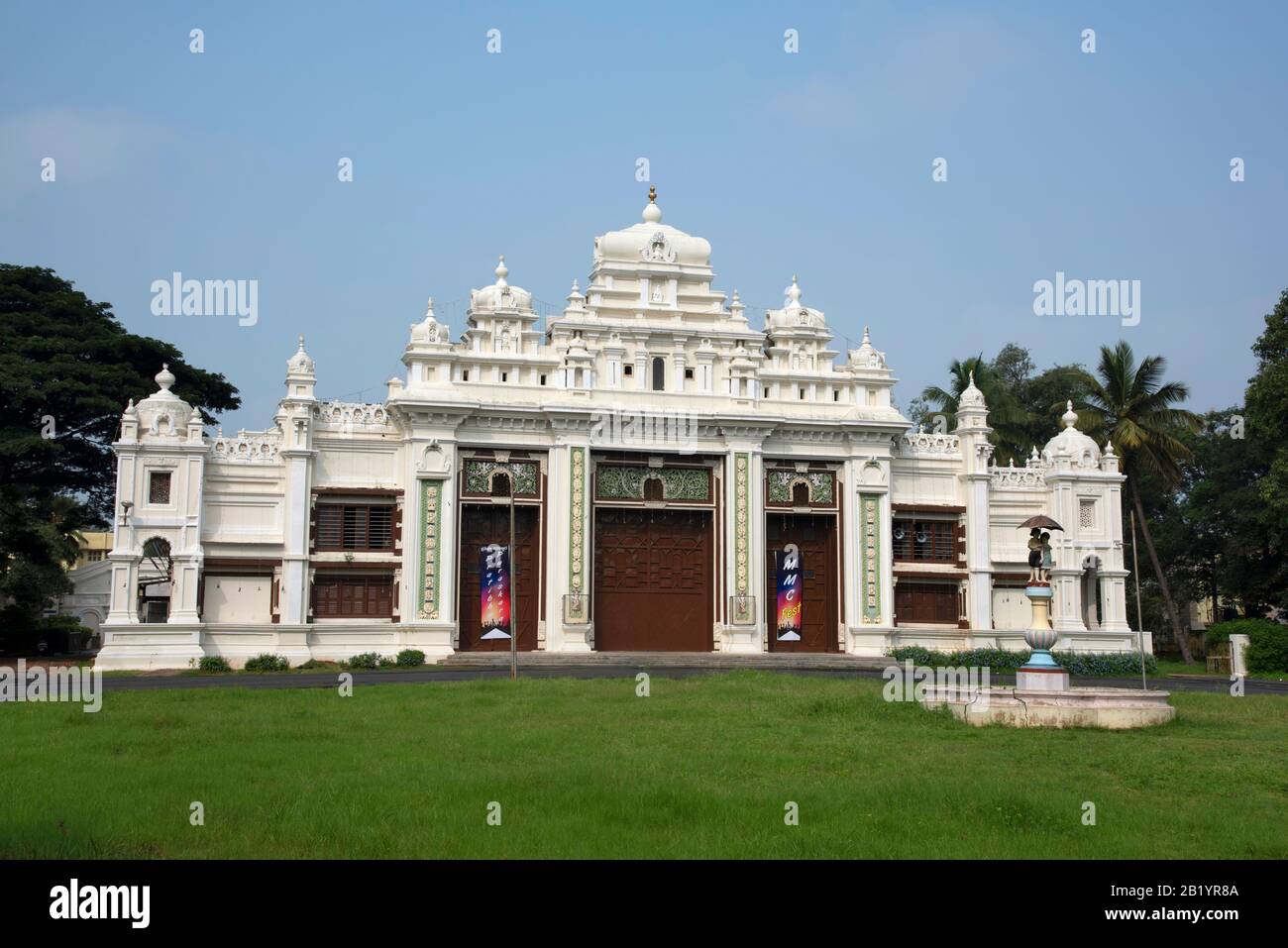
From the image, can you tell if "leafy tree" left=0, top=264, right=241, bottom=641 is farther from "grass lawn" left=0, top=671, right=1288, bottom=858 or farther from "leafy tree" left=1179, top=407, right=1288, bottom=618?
"leafy tree" left=1179, top=407, right=1288, bottom=618

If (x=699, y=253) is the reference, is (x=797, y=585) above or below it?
below

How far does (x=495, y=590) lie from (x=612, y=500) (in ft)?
16.4

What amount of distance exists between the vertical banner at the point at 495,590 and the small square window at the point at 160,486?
10045mm

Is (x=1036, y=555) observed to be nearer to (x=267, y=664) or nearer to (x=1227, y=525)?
(x=267, y=664)

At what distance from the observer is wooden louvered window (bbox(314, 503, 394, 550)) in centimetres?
4372

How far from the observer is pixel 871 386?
48562 mm

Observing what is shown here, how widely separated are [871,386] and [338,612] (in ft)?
66.3

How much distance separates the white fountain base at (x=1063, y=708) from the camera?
22.6 m

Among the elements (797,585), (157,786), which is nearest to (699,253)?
(797,585)

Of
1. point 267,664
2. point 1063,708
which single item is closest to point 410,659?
point 267,664

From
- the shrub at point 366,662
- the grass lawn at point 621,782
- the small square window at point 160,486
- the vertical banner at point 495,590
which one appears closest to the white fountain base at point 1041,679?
the grass lawn at point 621,782

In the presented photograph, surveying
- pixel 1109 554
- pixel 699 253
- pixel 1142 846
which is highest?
pixel 699 253
